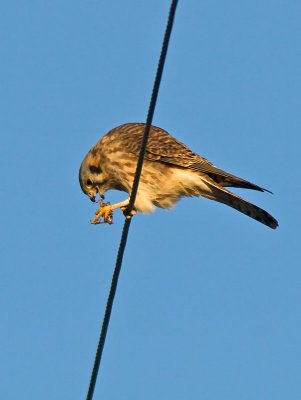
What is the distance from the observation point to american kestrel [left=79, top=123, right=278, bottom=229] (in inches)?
252

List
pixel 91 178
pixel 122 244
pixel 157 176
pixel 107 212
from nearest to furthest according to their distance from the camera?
pixel 122 244 → pixel 107 212 → pixel 157 176 → pixel 91 178

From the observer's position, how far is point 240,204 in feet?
21.0

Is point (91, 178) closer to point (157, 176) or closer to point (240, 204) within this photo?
point (157, 176)

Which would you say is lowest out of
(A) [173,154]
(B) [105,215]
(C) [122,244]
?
(C) [122,244]

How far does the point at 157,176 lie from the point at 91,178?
779 millimetres

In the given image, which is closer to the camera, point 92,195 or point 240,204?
point 240,204


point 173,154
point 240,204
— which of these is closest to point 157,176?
point 173,154

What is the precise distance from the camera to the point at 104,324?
4.03m

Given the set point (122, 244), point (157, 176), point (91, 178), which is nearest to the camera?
point (122, 244)

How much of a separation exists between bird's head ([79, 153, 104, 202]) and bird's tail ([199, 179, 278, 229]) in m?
1.05

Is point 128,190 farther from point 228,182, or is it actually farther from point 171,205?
point 228,182

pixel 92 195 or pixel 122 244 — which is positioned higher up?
pixel 92 195

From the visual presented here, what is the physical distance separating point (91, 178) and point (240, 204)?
1493 millimetres

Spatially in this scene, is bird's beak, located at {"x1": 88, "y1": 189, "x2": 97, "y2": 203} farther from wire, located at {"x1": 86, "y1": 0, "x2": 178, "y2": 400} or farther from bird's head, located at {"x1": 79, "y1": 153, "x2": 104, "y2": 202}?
wire, located at {"x1": 86, "y1": 0, "x2": 178, "y2": 400}
